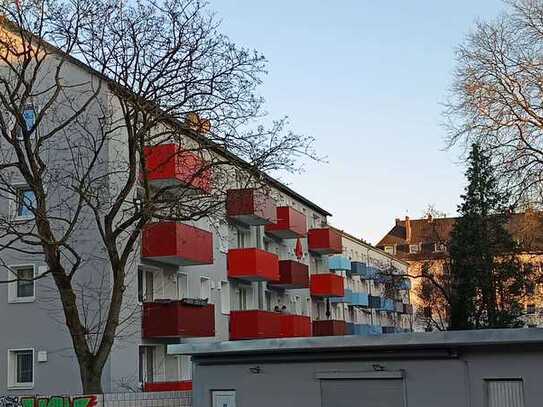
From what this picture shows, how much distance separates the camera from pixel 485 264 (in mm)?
53688

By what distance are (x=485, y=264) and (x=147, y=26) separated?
114 ft

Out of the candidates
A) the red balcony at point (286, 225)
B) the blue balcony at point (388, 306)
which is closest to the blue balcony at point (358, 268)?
the blue balcony at point (388, 306)

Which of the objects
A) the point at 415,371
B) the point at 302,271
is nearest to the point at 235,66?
the point at 415,371

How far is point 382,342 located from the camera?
15.9m

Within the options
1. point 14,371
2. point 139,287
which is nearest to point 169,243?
point 139,287

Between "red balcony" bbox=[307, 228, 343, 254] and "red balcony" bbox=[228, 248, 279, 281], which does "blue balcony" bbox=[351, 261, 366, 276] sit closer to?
"red balcony" bbox=[307, 228, 343, 254]

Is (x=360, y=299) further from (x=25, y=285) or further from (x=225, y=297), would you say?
(x=25, y=285)

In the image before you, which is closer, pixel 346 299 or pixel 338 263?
pixel 338 263

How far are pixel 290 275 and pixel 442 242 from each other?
37.2 ft

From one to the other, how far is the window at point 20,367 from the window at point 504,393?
773 inches

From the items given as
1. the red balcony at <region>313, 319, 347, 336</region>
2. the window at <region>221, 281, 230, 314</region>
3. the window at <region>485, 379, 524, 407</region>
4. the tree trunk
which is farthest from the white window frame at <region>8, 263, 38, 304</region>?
the red balcony at <region>313, 319, 347, 336</region>

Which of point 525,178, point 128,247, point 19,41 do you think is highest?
point 19,41

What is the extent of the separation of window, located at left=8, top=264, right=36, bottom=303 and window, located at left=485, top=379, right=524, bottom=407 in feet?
66.5

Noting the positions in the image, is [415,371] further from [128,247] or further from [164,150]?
[164,150]
